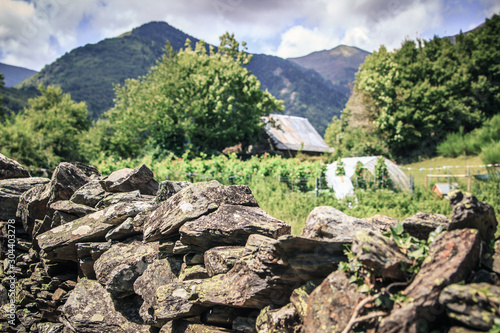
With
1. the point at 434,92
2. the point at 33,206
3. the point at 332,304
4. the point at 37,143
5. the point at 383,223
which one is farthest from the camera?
the point at 434,92

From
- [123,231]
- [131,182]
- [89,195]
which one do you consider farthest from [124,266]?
[89,195]

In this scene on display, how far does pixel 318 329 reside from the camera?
211 centimetres

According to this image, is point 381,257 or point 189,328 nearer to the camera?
point 381,257

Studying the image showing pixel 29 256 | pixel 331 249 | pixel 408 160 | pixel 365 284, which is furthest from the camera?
pixel 408 160

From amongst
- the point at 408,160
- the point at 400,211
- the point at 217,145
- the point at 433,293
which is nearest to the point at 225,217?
the point at 433,293

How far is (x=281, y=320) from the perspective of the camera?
247 centimetres

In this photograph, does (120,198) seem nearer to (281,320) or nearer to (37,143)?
(281,320)

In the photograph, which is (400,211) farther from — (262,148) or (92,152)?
(92,152)

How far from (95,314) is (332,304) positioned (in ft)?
10.4

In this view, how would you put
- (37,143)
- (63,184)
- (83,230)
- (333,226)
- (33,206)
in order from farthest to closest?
(37,143)
(33,206)
(63,184)
(83,230)
(333,226)

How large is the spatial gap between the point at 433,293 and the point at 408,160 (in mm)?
39235

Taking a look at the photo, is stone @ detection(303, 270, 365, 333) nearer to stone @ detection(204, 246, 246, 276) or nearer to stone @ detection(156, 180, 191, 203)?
stone @ detection(204, 246, 246, 276)

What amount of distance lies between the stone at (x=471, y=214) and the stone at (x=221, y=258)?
170cm

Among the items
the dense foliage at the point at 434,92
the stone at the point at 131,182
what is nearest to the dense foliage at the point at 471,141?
the dense foliage at the point at 434,92
